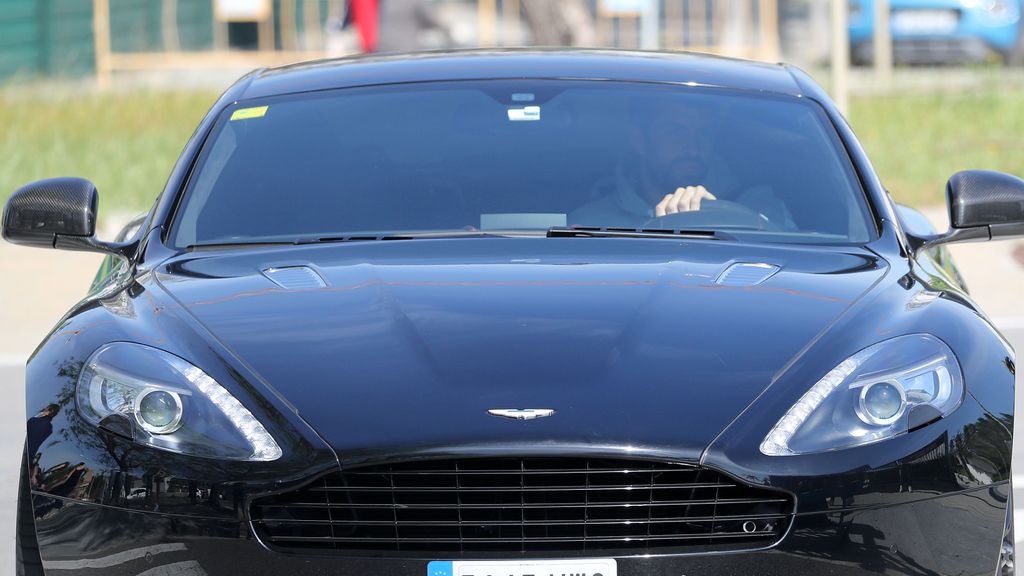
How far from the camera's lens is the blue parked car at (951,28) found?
73.2 ft

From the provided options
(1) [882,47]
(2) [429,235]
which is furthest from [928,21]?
(2) [429,235]

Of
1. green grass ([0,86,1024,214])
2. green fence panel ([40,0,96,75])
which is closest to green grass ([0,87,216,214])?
green grass ([0,86,1024,214])

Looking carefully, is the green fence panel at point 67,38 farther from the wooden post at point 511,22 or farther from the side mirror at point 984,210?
the side mirror at point 984,210

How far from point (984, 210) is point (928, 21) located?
18445 millimetres

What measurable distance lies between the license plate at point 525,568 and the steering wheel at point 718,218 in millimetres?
1516

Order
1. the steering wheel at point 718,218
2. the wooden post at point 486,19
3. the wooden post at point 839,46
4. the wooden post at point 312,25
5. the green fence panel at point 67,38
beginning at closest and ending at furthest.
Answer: the steering wheel at point 718,218, the wooden post at point 839,46, the green fence panel at point 67,38, the wooden post at point 486,19, the wooden post at point 312,25

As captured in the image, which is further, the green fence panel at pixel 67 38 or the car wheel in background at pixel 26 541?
the green fence panel at pixel 67 38

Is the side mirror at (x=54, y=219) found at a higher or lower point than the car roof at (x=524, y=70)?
lower

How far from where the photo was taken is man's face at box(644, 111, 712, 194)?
4.79 meters

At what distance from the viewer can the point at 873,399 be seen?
3.43 meters

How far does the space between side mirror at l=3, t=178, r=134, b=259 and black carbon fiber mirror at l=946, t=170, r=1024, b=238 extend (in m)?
2.22

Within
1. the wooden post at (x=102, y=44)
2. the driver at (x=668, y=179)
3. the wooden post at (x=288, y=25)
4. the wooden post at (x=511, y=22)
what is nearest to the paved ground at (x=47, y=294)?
the driver at (x=668, y=179)

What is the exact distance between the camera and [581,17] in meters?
20.0

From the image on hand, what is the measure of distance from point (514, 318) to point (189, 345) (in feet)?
2.25
